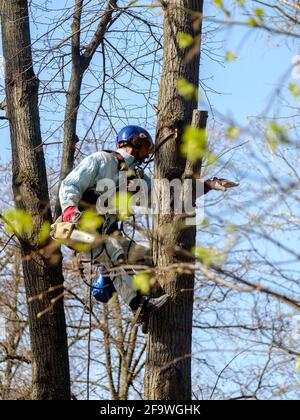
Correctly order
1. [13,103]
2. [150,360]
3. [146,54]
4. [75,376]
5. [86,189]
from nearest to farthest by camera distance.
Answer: [150,360]
[86,189]
[13,103]
[146,54]
[75,376]

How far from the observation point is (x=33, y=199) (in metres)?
7.11

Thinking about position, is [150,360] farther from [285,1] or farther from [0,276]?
[0,276]

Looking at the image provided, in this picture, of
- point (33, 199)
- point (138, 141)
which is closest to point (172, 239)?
point (138, 141)

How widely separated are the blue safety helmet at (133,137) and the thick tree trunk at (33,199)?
25.8 inches

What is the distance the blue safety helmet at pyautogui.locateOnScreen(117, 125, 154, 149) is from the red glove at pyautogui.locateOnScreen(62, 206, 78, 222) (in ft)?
2.94

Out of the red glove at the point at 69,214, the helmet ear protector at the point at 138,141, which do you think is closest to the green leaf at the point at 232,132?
the red glove at the point at 69,214

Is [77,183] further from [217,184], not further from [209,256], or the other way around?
[209,256]

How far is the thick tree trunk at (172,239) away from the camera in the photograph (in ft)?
20.0

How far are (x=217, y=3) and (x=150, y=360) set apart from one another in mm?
2761

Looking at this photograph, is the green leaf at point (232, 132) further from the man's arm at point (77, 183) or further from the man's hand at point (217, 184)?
the man's hand at point (217, 184)

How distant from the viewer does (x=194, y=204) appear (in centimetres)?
630

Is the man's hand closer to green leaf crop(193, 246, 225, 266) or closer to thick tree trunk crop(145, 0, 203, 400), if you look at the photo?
thick tree trunk crop(145, 0, 203, 400)

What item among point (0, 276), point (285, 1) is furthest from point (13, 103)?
point (0, 276)

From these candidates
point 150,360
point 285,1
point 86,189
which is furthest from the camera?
point 86,189
